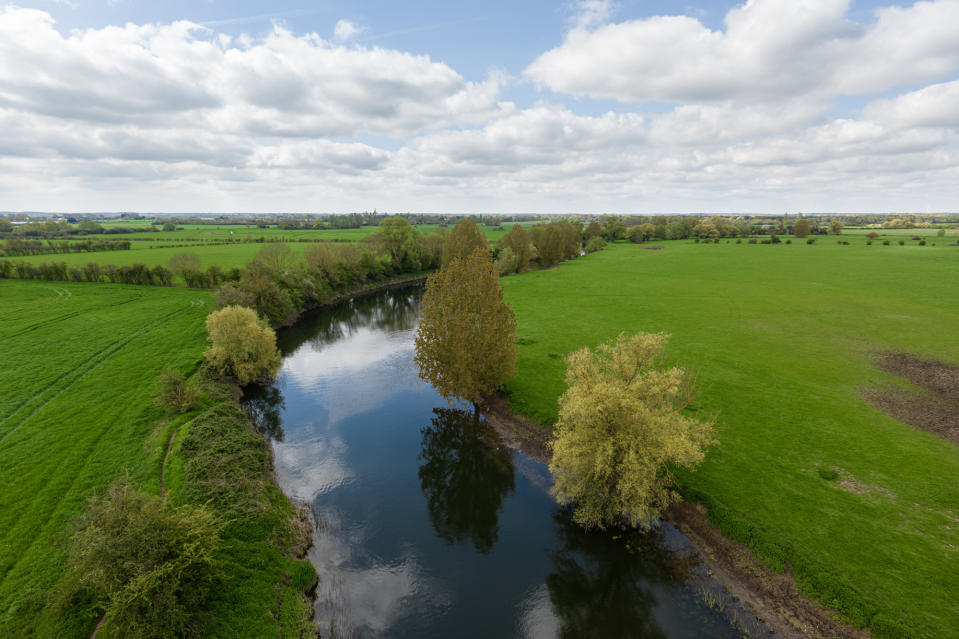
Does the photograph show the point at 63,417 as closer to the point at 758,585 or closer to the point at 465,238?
the point at 758,585

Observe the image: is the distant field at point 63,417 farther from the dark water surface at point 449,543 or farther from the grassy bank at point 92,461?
the dark water surface at point 449,543

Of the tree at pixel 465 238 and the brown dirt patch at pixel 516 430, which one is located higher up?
the tree at pixel 465 238

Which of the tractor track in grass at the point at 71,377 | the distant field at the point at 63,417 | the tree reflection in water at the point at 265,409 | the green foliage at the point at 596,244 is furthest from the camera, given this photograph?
the green foliage at the point at 596,244

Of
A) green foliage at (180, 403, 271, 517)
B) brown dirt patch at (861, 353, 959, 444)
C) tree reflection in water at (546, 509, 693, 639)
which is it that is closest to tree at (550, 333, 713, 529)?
tree reflection in water at (546, 509, 693, 639)

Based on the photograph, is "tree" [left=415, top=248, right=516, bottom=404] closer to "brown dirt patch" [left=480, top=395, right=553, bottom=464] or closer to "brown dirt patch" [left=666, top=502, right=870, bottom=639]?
"brown dirt patch" [left=480, top=395, right=553, bottom=464]

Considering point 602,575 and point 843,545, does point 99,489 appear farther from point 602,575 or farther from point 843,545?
point 843,545

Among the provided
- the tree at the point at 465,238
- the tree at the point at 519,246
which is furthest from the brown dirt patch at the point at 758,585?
the tree at the point at 519,246
